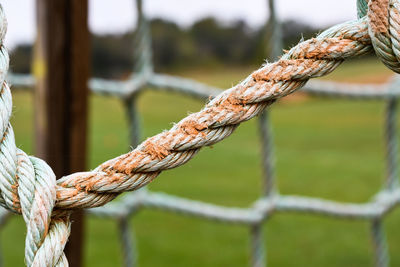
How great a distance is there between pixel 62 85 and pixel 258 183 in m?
1.54

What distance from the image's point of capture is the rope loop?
36 cm

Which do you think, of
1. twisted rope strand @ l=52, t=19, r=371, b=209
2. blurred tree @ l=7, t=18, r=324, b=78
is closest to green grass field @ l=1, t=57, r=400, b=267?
blurred tree @ l=7, t=18, r=324, b=78

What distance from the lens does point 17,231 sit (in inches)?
69.3

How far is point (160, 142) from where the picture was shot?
14.2 inches

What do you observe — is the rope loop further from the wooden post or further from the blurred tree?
the blurred tree

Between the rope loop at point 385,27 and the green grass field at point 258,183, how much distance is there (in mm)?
483

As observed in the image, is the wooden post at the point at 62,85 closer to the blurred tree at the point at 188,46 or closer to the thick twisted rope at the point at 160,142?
the thick twisted rope at the point at 160,142

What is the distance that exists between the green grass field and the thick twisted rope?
46 centimetres

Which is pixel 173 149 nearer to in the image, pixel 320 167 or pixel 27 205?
pixel 27 205

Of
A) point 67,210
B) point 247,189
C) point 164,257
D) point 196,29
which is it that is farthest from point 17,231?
point 67,210

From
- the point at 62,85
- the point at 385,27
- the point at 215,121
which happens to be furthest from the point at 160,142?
the point at 62,85

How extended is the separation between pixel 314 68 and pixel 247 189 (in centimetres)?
178

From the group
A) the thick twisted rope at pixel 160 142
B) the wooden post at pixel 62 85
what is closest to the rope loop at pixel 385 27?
the thick twisted rope at pixel 160 142

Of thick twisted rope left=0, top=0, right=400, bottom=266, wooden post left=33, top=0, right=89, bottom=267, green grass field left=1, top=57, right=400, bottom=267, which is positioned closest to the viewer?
thick twisted rope left=0, top=0, right=400, bottom=266
